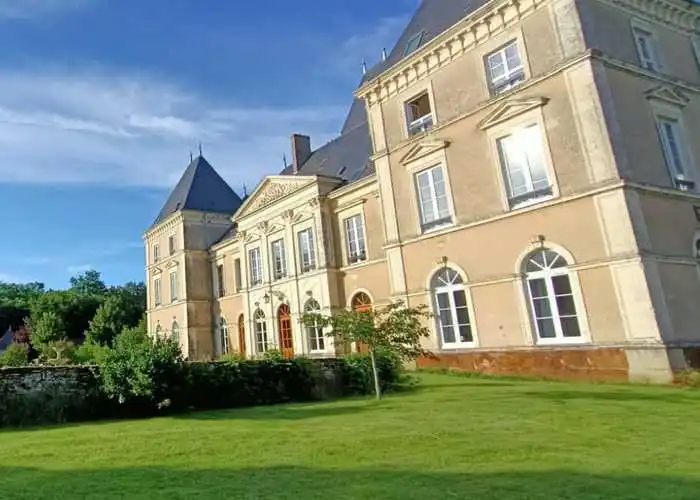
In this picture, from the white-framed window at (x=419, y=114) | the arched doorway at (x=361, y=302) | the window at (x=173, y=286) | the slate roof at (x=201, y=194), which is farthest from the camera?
the slate roof at (x=201, y=194)

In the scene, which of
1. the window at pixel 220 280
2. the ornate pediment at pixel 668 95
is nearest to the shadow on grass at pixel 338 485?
the ornate pediment at pixel 668 95

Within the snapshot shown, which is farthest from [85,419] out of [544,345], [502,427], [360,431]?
[544,345]

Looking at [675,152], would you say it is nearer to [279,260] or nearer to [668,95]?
[668,95]

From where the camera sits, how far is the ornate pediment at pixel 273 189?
23750mm

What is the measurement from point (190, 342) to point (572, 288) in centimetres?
2328

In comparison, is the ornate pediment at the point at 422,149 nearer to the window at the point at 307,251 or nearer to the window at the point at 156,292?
the window at the point at 307,251

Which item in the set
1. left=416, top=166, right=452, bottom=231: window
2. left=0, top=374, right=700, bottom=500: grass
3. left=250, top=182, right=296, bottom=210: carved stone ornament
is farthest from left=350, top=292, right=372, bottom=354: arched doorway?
left=0, top=374, right=700, bottom=500: grass

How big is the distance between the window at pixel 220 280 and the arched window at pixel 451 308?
58.3ft

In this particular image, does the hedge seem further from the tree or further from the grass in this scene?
the tree

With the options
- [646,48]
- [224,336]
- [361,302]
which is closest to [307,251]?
[361,302]

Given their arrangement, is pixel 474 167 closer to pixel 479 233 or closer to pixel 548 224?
pixel 479 233

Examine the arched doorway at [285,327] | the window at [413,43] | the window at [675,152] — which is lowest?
the arched doorway at [285,327]

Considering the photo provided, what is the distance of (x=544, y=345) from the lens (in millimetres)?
13500

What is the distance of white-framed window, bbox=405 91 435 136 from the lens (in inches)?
684
